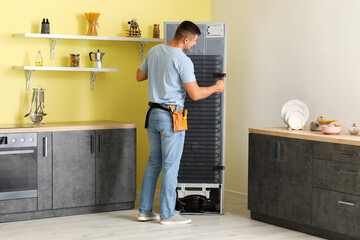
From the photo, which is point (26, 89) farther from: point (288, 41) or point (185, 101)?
point (288, 41)

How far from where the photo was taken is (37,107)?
463 cm

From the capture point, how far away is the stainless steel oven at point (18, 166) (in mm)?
4195

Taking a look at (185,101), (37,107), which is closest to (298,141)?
(185,101)

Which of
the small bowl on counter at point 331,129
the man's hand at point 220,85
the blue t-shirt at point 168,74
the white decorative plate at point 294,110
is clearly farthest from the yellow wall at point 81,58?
the small bowl on counter at point 331,129

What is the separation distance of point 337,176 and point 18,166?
237cm

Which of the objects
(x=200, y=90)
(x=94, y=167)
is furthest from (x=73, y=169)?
(x=200, y=90)

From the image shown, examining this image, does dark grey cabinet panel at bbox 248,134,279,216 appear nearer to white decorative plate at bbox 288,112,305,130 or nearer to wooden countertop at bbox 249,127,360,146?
wooden countertop at bbox 249,127,360,146

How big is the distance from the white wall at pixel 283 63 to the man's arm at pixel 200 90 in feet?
2.77

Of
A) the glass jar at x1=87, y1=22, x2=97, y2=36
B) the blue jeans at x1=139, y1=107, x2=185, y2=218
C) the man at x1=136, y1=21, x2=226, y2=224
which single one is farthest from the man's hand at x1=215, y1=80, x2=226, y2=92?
the glass jar at x1=87, y1=22, x2=97, y2=36

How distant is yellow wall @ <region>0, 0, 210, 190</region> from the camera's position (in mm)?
4609

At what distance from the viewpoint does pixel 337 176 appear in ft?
12.3

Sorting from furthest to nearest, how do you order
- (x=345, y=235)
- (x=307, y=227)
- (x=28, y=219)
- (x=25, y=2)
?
(x=25, y=2) < (x=28, y=219) < (x=307, y=227) < (x=345, y=235)

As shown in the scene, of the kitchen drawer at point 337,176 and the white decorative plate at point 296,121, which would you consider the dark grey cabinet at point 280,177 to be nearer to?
the kitchen drawer at point 337,176

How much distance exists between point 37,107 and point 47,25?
0.69 metres
